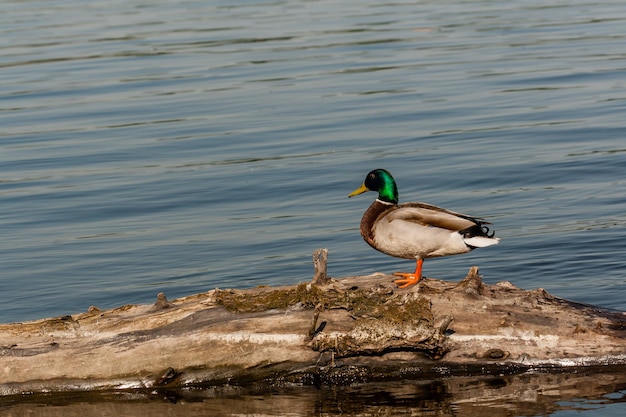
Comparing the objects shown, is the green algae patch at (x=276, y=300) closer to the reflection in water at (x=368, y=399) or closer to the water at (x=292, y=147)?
the reflection in water at (x=368, y=399)

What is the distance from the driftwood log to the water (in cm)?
244

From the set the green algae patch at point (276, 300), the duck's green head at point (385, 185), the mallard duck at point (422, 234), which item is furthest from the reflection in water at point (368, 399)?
the duck's green head at point (385, 185)

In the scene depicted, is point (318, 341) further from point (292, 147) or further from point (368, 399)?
point (292, 147)

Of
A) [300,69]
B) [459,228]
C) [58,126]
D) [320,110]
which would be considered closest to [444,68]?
→ [300,69]

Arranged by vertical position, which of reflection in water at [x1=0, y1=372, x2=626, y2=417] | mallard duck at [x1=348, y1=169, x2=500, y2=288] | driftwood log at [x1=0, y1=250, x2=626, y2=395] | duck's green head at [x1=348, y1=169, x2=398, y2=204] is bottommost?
reflection in water at [x1=0, y1=372, x2=626, y2=417]

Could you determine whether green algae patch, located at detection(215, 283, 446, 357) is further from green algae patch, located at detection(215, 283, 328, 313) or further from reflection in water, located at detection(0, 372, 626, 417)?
reflection in water, located at detection(0, 372, 626, 417)

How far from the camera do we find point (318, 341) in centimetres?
793

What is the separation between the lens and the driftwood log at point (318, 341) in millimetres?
7957

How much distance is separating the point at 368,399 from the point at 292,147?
1062 centimetres

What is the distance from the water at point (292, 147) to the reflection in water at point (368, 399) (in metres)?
2.54

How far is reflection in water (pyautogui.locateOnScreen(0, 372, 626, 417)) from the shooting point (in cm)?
777

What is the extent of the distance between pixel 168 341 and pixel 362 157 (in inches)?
379

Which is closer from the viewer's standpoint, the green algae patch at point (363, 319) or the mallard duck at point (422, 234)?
the green algae patch at point (363, 319)

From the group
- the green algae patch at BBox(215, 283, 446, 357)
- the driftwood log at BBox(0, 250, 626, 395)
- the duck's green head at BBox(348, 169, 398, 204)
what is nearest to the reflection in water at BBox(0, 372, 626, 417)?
the driftwood log at BBox(0, 250, 626, 395)
